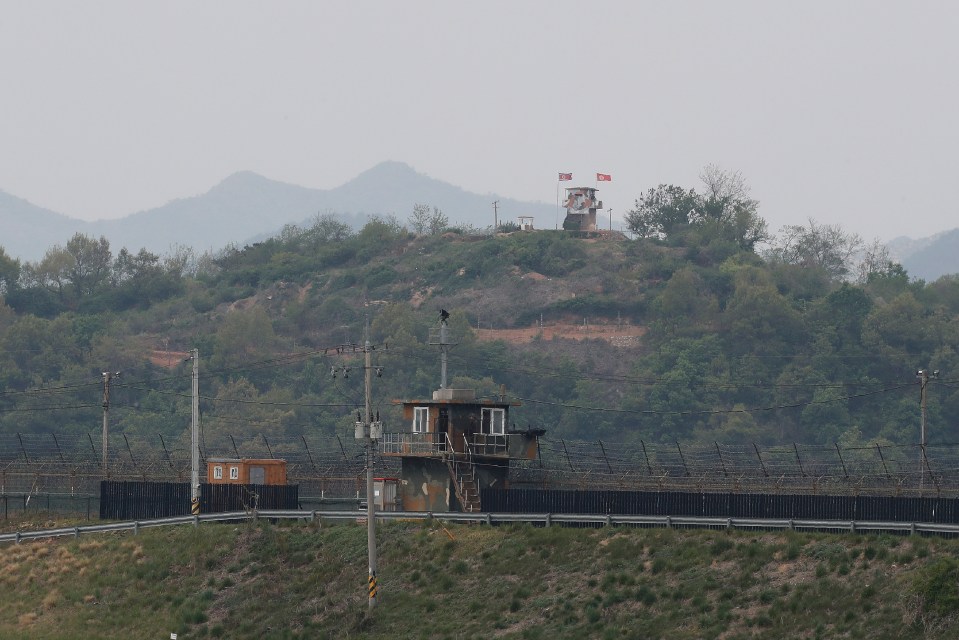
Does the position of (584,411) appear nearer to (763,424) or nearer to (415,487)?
(763,424)

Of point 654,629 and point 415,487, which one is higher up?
point 415,487

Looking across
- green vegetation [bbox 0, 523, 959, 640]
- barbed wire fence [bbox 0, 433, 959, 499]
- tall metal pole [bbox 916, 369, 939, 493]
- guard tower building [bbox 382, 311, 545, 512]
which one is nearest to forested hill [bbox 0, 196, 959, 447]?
barbed wire fence [bbox 0, 433, 959, 499]

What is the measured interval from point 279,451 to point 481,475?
8825 cm

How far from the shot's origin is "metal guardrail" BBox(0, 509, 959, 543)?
165ft

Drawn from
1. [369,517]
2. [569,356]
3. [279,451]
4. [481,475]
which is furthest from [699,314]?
[369,517]

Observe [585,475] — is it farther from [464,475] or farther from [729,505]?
[729,505]

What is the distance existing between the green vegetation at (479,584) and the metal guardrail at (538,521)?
623 mm

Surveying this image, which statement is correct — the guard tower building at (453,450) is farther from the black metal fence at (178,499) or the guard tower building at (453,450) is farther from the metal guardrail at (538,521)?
the black metal fence at (178,499)

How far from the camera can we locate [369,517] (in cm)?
5475

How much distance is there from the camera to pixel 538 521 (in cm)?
5803

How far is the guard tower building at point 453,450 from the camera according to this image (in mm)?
67375

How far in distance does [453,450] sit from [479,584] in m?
14.4

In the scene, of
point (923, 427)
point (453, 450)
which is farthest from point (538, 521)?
point (923, 427)

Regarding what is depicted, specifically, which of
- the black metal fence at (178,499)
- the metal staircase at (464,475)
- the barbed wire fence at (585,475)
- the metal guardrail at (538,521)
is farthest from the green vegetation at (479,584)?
the barbed wire fence at (585,475)
